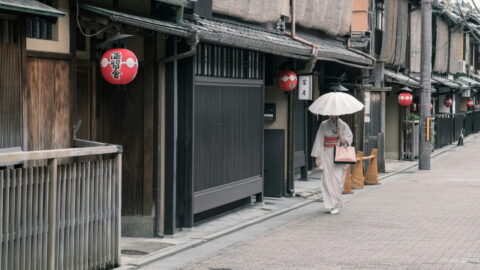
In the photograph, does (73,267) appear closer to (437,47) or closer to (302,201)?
(302,201)

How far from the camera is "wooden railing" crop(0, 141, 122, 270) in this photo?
8.23 metres

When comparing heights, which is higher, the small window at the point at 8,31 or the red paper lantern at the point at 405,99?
the small window at the point at 8,31

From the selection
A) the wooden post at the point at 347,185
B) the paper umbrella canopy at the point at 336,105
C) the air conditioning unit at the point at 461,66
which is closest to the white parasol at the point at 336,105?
the paper umbrella canopy at the point at 336,105

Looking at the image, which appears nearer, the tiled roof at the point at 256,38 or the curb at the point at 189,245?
the curb at the point at 189,245

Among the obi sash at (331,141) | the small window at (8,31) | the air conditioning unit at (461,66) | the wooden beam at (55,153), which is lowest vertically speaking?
the obi sash at (331,141)

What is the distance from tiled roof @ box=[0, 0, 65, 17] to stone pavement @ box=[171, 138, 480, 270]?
3691 mm

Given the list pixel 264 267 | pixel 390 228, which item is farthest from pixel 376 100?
pixel 264 267

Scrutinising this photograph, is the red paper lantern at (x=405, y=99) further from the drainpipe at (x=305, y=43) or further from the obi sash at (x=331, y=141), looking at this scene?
the obi sash at (x=331, y=141)

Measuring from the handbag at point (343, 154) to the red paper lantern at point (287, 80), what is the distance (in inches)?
108

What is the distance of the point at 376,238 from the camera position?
12.8 meters

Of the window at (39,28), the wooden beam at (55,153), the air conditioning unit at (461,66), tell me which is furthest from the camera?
the air conditioning unit at (461,66)

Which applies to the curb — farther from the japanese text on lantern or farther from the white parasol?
the japanese text on lantern

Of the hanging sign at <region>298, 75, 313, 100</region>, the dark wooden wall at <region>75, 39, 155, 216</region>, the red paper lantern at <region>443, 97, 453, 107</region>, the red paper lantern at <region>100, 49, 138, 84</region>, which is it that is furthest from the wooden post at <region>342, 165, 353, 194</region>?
the red paper lantern at <region>443, 97, 453, 107</region>

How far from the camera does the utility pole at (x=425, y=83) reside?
26.9 meters
